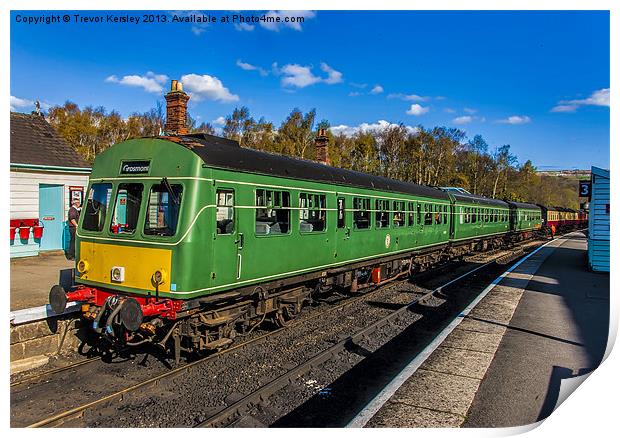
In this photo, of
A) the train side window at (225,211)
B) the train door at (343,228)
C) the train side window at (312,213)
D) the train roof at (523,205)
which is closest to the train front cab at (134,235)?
the train side window at (225,211)

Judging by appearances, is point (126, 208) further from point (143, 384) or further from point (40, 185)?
point (40, 185)

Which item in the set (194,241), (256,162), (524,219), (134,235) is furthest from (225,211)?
(524,219)

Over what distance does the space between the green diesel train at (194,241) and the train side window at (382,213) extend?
3101 millimetres

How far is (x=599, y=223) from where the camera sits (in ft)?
56.4

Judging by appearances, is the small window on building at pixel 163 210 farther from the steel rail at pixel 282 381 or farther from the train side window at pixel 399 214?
the train side window at pixel 399 214

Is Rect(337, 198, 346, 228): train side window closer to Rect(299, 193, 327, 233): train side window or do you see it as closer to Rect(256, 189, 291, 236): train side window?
Rect(299, 193, 327, 233): train side window

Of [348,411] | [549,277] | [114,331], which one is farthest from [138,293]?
[549,277]

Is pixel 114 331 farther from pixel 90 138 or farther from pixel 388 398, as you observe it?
pixel 90 138

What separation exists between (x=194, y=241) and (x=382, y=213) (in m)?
7.58

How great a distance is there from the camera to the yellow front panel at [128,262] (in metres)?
6.43

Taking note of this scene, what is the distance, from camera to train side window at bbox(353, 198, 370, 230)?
11328 mm

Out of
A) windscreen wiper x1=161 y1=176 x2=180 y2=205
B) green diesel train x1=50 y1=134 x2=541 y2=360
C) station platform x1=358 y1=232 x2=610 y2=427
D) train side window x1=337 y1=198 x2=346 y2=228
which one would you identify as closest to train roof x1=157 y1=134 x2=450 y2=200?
green diesel train x1=50 y1=134 x2=541 y2=360

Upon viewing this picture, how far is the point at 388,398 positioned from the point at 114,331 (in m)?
3.93

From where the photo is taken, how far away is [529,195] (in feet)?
212
